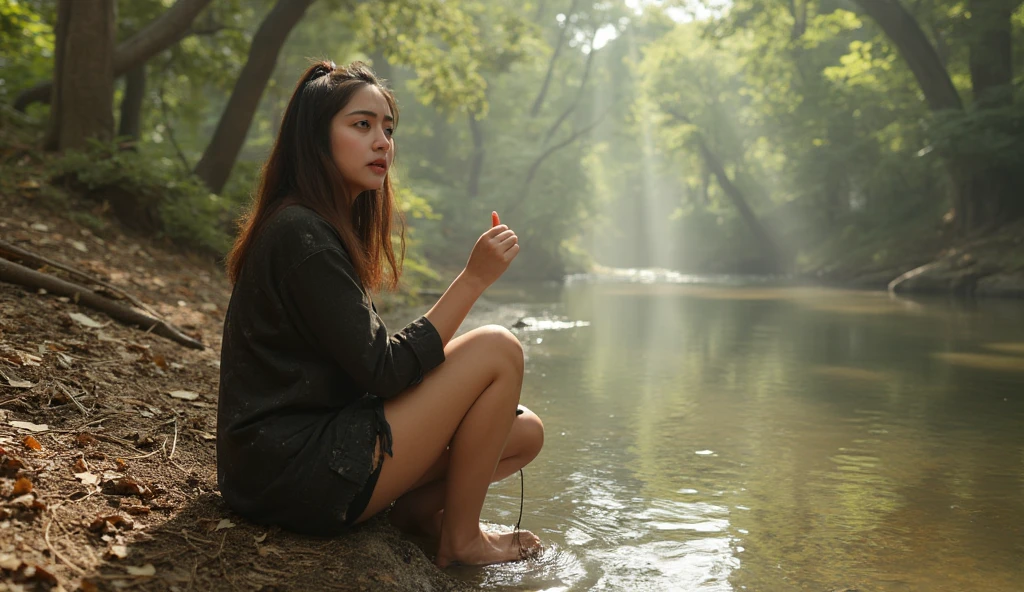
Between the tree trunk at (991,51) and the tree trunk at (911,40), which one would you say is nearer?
the tree trunk at (991,51)

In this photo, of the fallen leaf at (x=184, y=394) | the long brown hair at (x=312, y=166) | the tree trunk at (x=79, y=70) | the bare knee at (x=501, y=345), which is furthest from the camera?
the tree trunk at (x=79, y=70)

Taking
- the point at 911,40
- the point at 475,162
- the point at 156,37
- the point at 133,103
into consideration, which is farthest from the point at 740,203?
the point at 156,37

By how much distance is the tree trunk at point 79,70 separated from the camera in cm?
806

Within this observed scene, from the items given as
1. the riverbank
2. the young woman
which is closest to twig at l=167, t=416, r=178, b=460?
the young woman

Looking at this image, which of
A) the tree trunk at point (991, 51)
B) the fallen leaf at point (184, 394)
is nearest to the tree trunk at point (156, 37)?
the fallen leaf at point (184, 394)

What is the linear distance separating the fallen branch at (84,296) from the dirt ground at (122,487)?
74 mm

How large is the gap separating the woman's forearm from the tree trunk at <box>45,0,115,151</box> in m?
6.53

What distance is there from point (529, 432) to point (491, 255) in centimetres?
74

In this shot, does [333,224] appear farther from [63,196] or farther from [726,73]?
[726,73]

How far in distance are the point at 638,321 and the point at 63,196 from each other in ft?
26.2

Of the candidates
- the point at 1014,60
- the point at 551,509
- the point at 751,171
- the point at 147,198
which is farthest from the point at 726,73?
the point at 551,509

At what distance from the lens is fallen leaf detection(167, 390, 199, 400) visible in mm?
4066

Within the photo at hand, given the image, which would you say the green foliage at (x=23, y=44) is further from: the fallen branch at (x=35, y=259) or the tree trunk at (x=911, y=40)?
the tree trunk at (x=911, y=40)

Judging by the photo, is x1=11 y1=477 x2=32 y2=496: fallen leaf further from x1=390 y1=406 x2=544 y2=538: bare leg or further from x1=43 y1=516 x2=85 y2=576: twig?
x1=390 y1=406 x2=544 y2=538: bare leg
